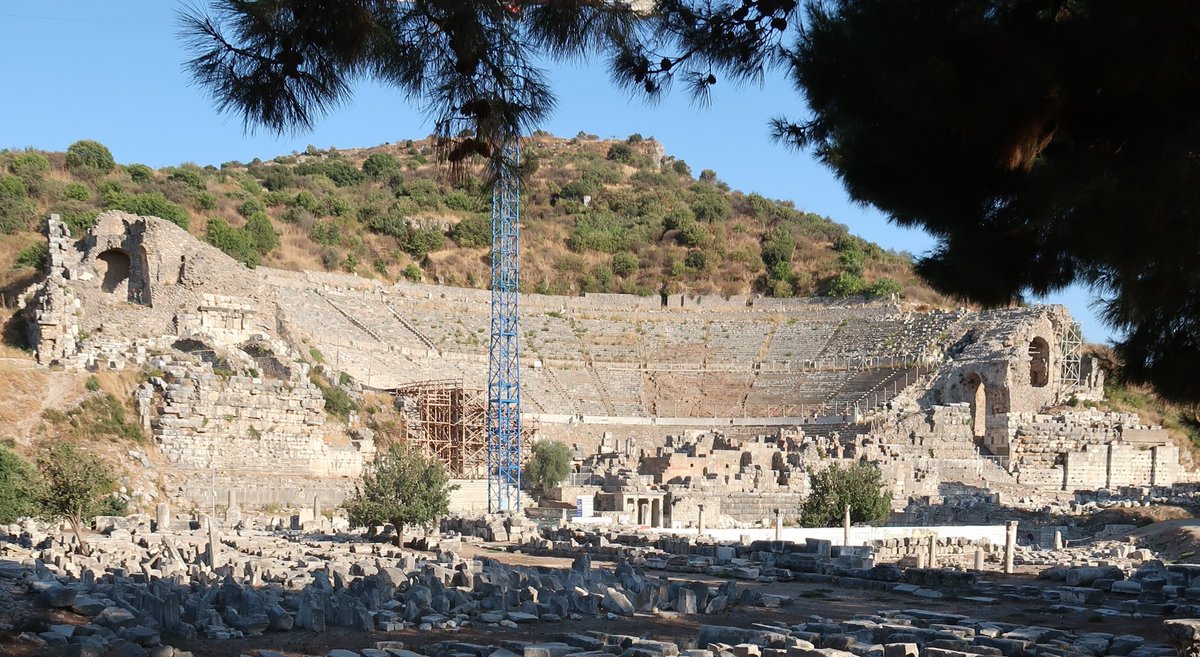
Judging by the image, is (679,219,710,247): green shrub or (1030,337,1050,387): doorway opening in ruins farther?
(679,219,710,247): green shrub

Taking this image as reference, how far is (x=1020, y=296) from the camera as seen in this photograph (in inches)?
392

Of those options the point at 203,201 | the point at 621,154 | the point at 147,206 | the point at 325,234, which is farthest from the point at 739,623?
the point at 621,154

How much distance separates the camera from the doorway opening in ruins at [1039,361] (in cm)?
5175

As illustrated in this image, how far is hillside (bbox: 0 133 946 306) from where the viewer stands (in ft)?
183

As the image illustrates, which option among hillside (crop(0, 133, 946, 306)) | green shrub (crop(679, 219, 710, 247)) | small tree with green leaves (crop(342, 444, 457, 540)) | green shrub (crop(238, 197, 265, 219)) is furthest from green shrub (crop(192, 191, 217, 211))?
small tree with green leaves (crop(342, 444, 457, 540))

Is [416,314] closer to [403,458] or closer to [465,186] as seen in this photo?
[403,458]

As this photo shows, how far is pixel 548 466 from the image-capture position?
133ft

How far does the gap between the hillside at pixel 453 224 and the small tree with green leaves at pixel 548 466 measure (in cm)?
1622

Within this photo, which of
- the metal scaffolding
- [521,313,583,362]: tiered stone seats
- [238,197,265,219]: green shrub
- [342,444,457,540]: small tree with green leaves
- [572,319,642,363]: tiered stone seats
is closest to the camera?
[342,444,457,540]: small tree with green leaves

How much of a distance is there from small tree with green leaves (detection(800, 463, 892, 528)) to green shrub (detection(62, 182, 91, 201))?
38.0m

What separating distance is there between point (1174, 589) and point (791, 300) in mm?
47138

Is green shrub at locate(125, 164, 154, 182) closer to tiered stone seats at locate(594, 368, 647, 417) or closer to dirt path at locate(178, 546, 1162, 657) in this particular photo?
tiered stone seats at locate(594, 368, 647, 417)

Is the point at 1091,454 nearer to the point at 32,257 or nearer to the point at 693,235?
the point at 693,235

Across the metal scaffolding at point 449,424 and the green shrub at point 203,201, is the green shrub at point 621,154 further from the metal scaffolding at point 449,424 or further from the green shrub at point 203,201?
the metal scaffolding at point 449,424
